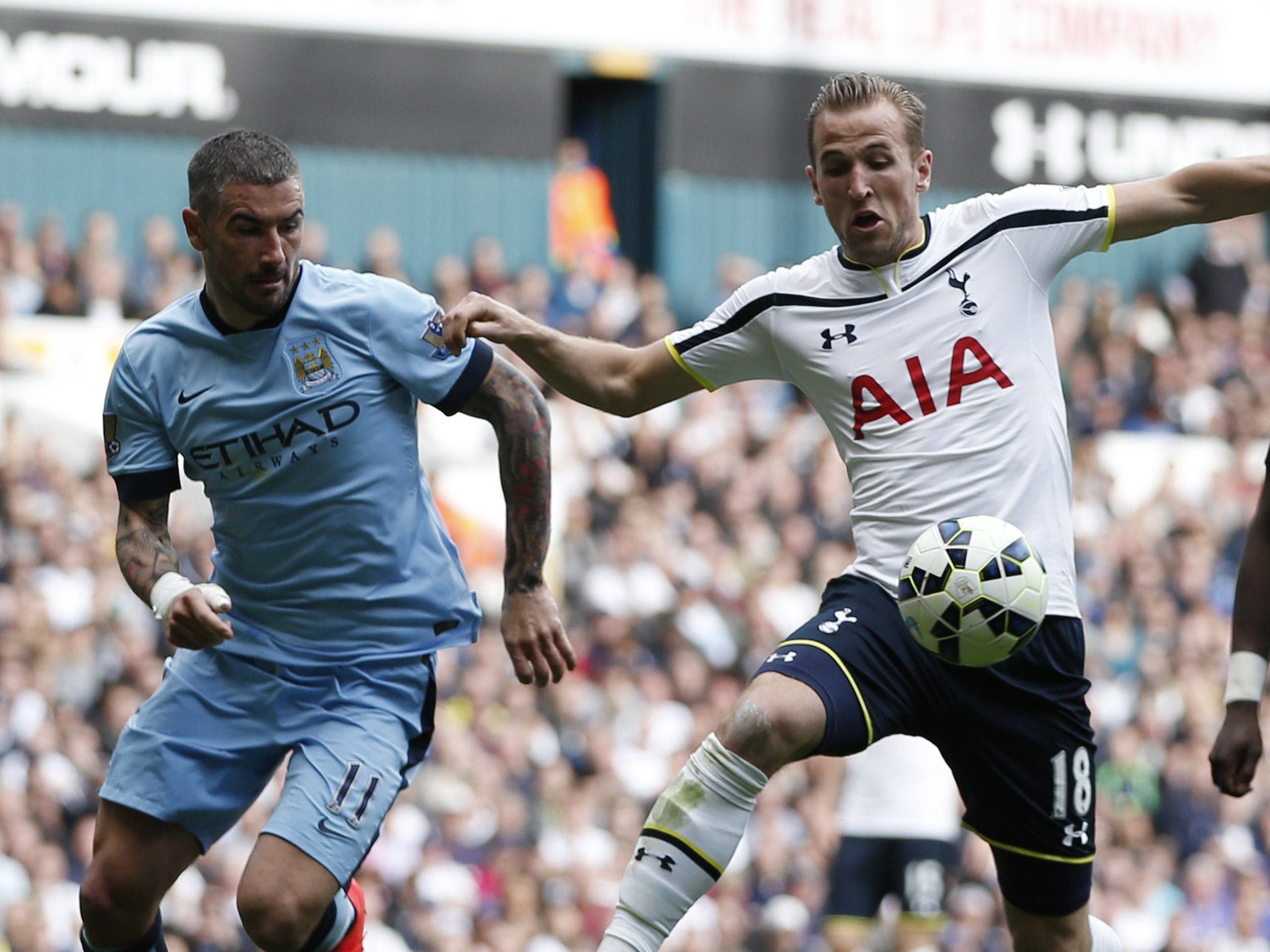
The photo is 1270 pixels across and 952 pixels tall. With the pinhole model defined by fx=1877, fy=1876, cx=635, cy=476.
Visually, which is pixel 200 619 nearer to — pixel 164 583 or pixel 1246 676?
pixel 164 583

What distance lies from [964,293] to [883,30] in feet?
60.6

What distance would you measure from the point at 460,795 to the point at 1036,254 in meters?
7.68

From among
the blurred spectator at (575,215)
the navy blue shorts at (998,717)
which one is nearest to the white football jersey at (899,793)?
the navy blue shorts at (998,717)

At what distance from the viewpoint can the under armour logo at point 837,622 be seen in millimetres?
5484

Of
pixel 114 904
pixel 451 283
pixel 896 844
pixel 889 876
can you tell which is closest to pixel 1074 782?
pixel 114 904

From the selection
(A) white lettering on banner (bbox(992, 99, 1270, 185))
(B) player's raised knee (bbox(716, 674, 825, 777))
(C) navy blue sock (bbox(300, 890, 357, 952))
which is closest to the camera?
(B) player's raised knee (bbox(716, 674, 825, 777))

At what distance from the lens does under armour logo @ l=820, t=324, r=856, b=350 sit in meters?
5.66

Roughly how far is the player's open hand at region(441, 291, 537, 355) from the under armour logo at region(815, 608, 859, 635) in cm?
125

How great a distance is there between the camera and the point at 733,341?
5.81 metres

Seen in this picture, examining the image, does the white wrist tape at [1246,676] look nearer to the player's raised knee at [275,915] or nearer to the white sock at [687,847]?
the white sock at [687,847]

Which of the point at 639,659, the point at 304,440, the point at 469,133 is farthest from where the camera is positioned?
the point at 469,133

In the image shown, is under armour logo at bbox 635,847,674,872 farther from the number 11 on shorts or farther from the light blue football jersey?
the number 11 on shorts

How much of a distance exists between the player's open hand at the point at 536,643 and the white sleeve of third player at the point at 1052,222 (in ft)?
5.86

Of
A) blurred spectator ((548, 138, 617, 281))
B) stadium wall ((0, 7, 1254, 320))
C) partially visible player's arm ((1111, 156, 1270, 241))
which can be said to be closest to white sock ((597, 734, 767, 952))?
partially visible player's arm ((1111, 156, 1270, 241))
